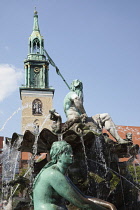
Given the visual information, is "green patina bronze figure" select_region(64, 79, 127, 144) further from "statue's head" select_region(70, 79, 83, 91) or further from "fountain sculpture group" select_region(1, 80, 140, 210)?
"statue's head" select_region(70, 79, 83, 91)

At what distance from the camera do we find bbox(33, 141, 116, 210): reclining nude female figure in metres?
2.89

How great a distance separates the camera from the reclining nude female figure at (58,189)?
289cm

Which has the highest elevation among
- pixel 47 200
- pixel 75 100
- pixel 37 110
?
pixel 37 110

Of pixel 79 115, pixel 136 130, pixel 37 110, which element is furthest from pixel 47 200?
pixel 37 110

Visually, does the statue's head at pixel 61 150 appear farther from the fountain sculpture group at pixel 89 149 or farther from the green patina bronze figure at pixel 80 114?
the green patina bronze figure at pixel 80 114

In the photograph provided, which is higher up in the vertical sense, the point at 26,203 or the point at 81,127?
the point at 81,127

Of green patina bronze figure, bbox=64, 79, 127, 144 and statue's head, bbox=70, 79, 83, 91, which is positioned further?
statue's head, bbox=70, 79, 83, 91

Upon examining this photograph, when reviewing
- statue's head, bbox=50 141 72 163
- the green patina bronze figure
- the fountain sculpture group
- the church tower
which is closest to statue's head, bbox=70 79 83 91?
the fountain sculpture group

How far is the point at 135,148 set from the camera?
9.43 m

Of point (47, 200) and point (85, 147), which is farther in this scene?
point (85, 147)

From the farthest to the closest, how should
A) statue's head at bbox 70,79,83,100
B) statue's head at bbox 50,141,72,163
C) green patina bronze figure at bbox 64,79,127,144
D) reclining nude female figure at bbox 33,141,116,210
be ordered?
statue's head at bbox 70,79,83,100, green patina bronze figure at bbox 64,79,127,144, statue's head at bbox 50,141,72,163, reclining nude female figure at bbox 33,141,116,210

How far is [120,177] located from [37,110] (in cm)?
5878

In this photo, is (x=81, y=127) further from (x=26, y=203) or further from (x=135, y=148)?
(x=26, y=203)

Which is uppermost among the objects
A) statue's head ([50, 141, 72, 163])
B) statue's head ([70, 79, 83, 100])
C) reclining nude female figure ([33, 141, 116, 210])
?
statue's head ([70, 79, 83, 100])
